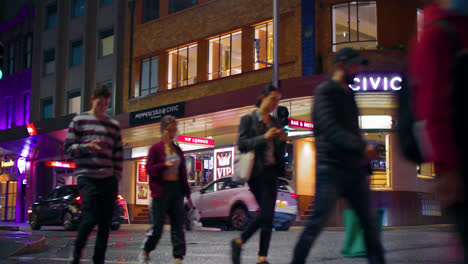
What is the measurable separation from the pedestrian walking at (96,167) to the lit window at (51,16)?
32796mm

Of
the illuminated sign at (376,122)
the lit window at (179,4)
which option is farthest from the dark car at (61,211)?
the lit window at (179,4)

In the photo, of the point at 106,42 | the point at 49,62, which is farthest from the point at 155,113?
the point at 49,62

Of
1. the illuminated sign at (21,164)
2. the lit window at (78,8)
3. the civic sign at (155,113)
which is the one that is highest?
the lit window at (78,8)

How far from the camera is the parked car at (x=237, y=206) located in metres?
17.0

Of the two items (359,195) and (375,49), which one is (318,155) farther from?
(375,49)

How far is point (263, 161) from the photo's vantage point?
6105 mm

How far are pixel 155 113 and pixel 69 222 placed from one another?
8.53m

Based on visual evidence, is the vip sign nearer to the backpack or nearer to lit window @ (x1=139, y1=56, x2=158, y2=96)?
lit window @ (x1=139, y1=56, x2=158, y2=96)

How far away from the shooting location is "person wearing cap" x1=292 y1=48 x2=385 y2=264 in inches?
183

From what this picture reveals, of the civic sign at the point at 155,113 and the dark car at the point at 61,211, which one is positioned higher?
the civic sign at the point at 155,113

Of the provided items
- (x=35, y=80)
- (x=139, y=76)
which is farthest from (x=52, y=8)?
(x=139, y=76)

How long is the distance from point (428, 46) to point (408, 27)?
21140 millimetres

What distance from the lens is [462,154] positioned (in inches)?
95.0

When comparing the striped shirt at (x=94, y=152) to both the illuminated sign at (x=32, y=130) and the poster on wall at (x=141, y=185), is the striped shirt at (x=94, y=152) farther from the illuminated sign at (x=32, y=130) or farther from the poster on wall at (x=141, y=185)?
the illuminated sign at (x=32, y=130)
